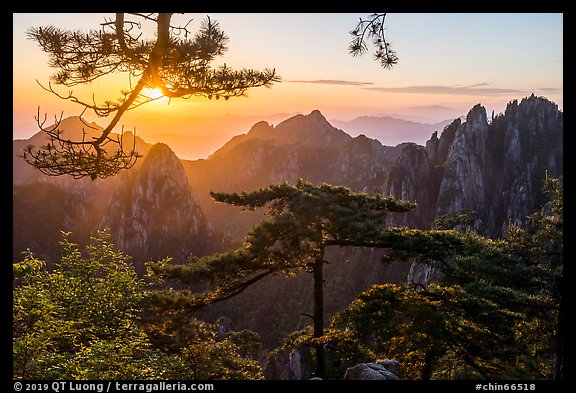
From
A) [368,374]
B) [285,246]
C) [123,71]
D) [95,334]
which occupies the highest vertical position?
[123,71]

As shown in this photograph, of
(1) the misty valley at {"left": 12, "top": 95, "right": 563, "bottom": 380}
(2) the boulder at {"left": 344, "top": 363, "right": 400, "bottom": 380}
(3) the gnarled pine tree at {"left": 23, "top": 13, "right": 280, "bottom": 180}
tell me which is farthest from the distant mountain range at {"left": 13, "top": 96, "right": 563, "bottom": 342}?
(3) the gnarled pine tree at {"left": 23, "top": 13, "right": 280, "bottom": 180}

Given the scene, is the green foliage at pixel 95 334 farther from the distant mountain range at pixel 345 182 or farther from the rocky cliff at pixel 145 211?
the rocky cliff at pixel 145 211

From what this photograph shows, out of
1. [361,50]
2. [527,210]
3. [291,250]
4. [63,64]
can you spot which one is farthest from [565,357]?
[527,210]

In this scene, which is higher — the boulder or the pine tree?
the pine tree

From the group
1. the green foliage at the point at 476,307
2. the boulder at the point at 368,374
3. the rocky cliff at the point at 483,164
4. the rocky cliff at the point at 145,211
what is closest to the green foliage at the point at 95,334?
the boulder at the point at 368,374

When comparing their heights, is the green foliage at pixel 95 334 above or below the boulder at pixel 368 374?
above

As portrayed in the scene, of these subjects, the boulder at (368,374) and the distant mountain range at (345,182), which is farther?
the distant mountain range at (345,182)

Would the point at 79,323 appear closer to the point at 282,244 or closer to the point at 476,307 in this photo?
the point at 282,244

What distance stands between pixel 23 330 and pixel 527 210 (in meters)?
104

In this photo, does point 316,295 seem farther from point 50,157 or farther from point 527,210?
point 527,210

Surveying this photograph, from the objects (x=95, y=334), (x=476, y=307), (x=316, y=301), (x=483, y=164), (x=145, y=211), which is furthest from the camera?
(x=145, y=211)

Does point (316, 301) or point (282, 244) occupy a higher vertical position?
point (282, 244)

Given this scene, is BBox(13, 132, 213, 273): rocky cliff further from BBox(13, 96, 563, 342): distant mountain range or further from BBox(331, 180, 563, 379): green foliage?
BBox(331, 180, 563, 379): green foliage

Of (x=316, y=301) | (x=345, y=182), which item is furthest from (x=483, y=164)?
(x=316, y=301)
